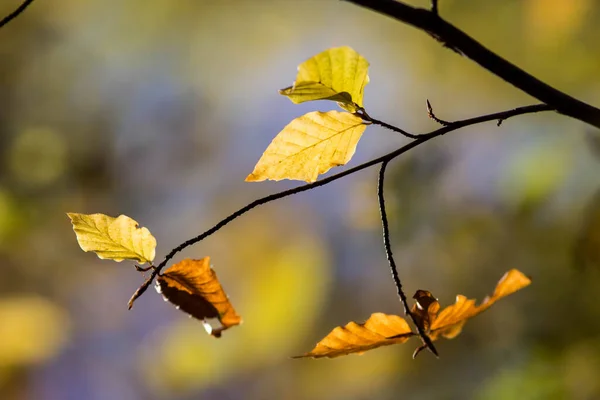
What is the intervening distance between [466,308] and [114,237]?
22cm

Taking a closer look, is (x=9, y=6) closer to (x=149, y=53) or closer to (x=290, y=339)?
(x=149, y=53)

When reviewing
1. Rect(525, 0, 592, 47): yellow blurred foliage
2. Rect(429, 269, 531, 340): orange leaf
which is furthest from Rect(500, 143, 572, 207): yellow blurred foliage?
Rect(429, 269, 531, 340): orange leaf

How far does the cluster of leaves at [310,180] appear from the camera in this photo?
11.4 inches

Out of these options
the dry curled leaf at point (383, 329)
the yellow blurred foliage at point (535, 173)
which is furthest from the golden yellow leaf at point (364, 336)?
the yellow blurred foliage at point (535, 173)

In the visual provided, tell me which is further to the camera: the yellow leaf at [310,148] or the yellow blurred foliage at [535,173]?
the yellow blurred foliage at [535,173]

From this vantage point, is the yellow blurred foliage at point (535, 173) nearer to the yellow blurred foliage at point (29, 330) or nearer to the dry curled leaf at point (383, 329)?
the dry curled leaf at point (383, 329)

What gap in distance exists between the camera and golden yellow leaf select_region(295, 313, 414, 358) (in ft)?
0.96

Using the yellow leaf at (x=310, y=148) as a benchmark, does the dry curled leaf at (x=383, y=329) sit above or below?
below

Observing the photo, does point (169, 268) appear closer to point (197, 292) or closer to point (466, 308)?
point (197, 292)

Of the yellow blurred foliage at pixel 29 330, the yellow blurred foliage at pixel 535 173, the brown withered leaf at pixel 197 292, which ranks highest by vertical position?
the brown withered leaf at pixel 197 292

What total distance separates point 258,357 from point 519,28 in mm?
1268

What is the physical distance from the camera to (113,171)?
1.73 m

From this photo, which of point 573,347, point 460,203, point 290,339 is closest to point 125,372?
point 290,339

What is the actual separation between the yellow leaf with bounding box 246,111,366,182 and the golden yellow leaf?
0.30 feet
